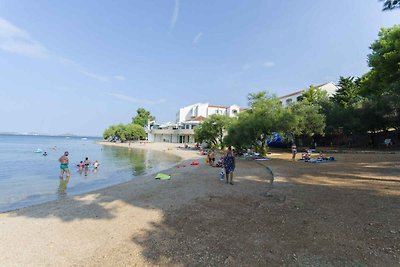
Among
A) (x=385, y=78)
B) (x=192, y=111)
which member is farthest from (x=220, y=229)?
(x=192, y=111)

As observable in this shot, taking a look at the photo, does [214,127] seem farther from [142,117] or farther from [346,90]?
[142,117]

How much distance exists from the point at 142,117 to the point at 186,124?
38249 mm

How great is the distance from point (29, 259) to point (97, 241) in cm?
137

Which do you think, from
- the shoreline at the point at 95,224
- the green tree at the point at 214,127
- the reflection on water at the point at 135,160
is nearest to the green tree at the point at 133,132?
the reflection on water at the point at 135,160

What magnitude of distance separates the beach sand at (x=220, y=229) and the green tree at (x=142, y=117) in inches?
4010

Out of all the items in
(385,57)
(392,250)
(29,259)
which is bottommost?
(29,259)

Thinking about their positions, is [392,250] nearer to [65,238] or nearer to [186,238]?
[186,238]

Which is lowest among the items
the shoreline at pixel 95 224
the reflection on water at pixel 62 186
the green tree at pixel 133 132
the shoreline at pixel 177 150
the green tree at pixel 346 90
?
the reflection on water at pixel 62 186

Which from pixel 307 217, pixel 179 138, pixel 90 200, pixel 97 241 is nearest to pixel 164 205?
pixel 97 241

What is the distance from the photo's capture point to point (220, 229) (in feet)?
20.7

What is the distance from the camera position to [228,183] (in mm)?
12359

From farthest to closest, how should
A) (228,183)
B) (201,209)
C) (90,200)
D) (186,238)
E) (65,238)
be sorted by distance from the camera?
(228,183) < (90,200) < (201,209) < (65,238) < (186,238)

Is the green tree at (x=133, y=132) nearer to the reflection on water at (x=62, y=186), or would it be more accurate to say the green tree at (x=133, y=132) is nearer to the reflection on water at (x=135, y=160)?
the reflection on water at (x=135, y=160)

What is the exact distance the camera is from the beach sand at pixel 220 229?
487 centimetres
